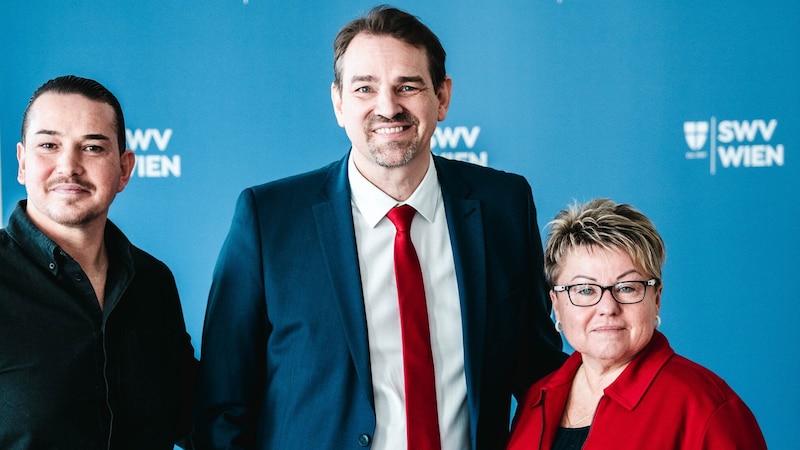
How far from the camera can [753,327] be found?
3.43 m

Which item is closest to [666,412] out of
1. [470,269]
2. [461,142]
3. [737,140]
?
[470,269]

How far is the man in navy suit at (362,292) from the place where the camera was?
1.96 meters

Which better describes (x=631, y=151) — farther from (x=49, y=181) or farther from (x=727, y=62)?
(x=49, y=181)

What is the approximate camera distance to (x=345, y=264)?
1.99 m

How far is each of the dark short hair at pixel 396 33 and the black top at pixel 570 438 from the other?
2.75ft

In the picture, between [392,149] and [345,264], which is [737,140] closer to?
[392,149]

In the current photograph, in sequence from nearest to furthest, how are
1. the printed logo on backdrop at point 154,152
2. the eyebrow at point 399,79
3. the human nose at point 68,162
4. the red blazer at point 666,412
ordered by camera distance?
the red blazer at point 666,412
the human nose at point 68,162
the eyebrow at point 399,79
the printed logo on backdrop at point 154,152

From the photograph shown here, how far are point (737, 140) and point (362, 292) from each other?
2.01 meters

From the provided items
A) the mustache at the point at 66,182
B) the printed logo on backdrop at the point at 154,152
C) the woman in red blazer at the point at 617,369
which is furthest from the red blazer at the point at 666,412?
the printed logo on backdrop at the point at 154,152

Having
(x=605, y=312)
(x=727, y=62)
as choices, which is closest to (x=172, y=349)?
(x=605, y=312)

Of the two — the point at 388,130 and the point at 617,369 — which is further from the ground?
the point at 388,130

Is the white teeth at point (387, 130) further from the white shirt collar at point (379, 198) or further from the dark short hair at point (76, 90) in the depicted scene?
the dark short hair at point (76, 90)

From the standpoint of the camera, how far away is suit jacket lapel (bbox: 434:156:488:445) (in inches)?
78.5

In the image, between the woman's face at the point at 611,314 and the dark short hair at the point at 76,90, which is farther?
the dark short hair at the point at 76,90
